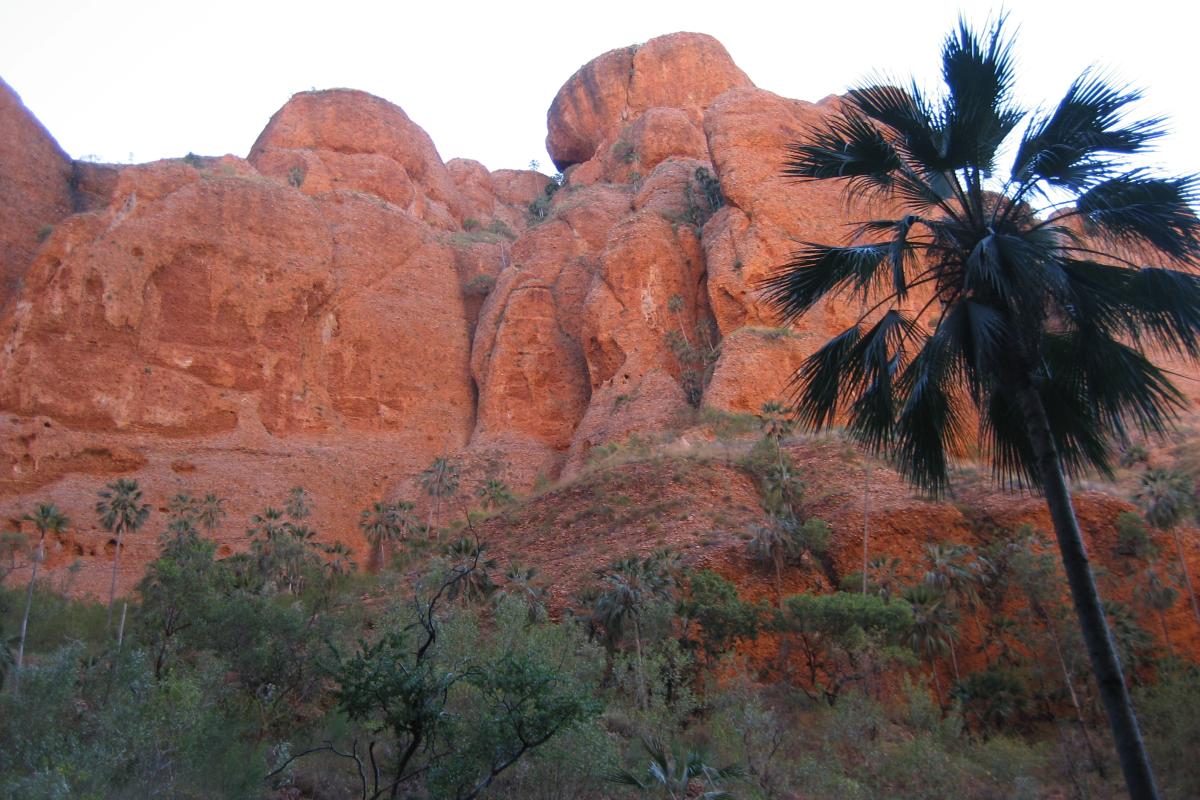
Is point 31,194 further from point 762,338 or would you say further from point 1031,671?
point 1031,671

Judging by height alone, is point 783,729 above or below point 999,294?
below

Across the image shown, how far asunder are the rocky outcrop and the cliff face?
5.9 inches

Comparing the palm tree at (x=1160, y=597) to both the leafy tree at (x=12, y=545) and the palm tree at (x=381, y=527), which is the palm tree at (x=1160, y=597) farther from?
the leafy tree at (x=12, y=545)

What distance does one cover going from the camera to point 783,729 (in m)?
18.8

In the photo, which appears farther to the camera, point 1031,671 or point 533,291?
point 533,291

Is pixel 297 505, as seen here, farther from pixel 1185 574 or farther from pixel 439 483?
pixel 1185 574

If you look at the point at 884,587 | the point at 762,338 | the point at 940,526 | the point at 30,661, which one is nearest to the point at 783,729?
the point at 884,587

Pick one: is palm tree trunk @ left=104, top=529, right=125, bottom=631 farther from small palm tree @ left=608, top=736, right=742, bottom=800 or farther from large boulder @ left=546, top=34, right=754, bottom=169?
large boulder @ left=546, top=34, right=754, bottom=169

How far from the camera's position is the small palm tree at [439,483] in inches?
1774

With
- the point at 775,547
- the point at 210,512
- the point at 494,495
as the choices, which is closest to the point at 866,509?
the point at 775,547

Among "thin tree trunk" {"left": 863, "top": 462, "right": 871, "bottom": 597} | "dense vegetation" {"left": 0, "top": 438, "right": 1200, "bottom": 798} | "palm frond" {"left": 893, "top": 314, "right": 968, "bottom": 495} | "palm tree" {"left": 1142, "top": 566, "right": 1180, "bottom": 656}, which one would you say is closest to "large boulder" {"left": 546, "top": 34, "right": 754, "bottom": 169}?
"thin tree trunk" {"left": 863, "top": 462, "right": 871, "bottom": 597}

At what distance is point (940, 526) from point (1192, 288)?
2171cm

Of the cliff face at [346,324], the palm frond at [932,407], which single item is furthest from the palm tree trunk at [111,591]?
the palm frond at [932,407]

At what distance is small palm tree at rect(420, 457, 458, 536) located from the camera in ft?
148
